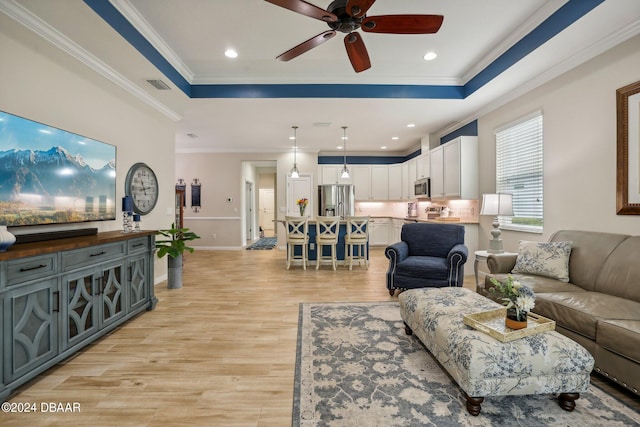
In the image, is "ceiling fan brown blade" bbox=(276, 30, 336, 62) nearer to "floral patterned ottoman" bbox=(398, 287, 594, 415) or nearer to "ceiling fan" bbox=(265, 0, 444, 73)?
"ceiling fan" bbox=(265, 0, 444, 73)

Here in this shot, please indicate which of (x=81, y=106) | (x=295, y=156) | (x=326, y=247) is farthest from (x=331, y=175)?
(x=81, y=106)

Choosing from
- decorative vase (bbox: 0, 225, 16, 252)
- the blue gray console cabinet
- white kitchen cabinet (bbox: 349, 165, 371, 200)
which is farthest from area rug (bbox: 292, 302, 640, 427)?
white kitchen cabinet (bbox: 349, 165, 371, 200)

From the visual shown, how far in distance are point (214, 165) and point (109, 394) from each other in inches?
269

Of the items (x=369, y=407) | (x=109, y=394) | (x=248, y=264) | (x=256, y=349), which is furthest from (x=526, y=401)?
(x=248, y=264)

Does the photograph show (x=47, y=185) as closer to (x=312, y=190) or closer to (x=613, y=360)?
(x=613, y=360)

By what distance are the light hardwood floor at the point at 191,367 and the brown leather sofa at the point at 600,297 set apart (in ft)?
6.04

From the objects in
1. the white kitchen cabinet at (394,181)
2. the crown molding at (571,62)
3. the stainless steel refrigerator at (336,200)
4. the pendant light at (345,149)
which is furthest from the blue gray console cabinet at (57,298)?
the white kitchen cabinet at (394,181)

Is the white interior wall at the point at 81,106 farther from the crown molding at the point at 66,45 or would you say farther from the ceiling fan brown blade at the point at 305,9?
the ceiling fan brown blade at the point at 305,9

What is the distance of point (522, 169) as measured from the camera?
3965 millimetres

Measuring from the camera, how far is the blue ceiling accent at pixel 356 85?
100 inches

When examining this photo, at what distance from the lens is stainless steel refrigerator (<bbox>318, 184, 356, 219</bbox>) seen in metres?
8.21

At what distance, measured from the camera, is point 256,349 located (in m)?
2.44

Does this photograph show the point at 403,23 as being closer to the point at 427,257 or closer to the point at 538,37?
the point at 538,37

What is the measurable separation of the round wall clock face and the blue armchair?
3393 mm
